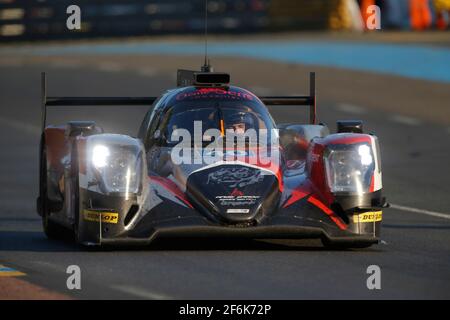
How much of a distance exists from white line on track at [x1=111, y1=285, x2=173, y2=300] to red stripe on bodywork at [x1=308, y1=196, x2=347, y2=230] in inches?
91.3

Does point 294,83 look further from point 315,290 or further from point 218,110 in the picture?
point 315,290

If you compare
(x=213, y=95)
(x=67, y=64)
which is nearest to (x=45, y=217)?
(x=213, y=95)

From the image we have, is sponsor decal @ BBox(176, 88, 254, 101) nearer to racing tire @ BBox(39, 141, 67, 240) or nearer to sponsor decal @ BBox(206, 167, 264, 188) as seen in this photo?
sponsor decal @ BBox(206, 167, 264, 188)

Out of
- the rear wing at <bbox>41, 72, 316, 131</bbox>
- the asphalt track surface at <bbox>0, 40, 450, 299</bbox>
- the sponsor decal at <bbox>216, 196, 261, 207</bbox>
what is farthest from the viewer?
the rear wing at <bbox>41, 72, 316, 131</bbox>

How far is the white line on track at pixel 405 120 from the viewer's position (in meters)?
24.9

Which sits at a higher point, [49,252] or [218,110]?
[218,110]

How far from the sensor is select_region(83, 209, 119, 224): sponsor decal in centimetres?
1091

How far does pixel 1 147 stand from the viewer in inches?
880

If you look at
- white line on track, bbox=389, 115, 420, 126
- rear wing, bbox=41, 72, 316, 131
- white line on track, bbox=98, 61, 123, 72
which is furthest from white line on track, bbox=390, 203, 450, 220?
white line on track, bbox=98, 61, 123, 72

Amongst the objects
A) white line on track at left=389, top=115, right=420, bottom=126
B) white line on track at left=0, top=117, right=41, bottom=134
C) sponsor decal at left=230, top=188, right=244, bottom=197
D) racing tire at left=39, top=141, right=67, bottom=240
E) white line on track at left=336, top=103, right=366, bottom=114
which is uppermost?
sponsor decal at left=230, top=188, right=244, bottom=197

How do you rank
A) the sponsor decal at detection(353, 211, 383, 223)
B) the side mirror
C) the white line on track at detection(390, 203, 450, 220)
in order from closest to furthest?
the sponsor decal at detection(353, 211, 383, 223)
the side mirror
the white line on track at detection(390, 203, 450, 220)

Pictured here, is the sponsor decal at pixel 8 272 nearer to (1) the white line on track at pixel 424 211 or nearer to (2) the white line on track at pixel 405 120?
(1) the white line on track at pixel 424 211
